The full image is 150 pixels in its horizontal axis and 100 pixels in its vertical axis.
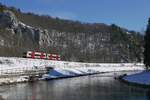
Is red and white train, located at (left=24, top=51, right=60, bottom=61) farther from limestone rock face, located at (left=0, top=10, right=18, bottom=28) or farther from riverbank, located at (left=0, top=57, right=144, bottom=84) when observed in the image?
limestone rock face, located at (left=0, top=10, right=18, bottom=28)

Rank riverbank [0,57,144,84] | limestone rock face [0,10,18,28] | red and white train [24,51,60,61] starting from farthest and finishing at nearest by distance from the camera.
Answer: limestone rock face [0,10,18,28]
red and white train [24,51,60,61]
riverbank [0,57,144,84]

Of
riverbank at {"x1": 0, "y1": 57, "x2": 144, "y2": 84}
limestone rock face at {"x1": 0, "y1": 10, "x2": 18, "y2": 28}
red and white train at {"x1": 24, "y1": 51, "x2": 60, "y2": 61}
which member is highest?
limestone rock face at {"x1": 0, "y1": 10, "x2": 18, "y2": 28}

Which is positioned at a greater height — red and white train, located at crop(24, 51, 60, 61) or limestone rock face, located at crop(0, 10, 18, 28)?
limestone rock face, located at crop(0, 10, 18, 28)

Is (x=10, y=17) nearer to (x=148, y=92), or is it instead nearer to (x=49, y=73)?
(x=49, y=73)

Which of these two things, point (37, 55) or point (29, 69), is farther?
point (37, 55)

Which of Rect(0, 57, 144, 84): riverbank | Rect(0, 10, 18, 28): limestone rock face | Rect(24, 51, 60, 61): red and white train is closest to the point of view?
Rect(0, 57, 144, 84): riverbank

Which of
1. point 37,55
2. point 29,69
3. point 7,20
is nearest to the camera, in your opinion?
point 29,69

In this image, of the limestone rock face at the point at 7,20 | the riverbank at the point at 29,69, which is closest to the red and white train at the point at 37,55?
the riverbank at the point at 29,69

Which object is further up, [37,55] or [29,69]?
[37,55]

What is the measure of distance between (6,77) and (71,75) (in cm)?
2946

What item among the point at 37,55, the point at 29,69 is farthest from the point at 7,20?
the point at 29,69

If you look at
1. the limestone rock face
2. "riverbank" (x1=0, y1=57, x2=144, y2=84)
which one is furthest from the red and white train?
the limestone rock face

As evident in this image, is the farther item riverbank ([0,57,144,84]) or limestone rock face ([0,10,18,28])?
limestone rock face ([0,10,18,28])

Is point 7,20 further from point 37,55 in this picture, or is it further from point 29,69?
point 29,69
